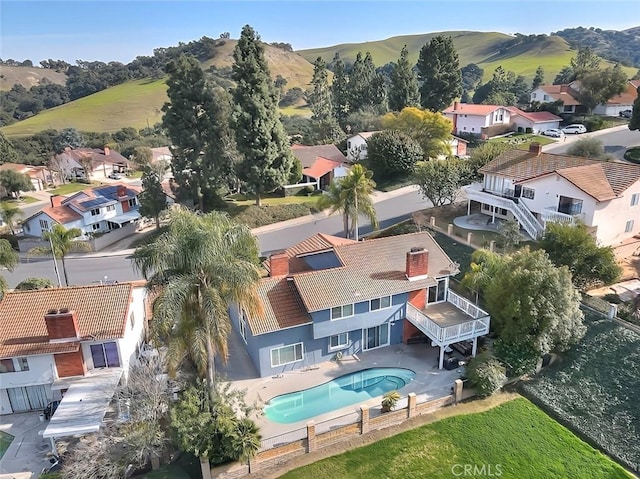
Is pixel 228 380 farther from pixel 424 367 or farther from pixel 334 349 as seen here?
pixel 424 367

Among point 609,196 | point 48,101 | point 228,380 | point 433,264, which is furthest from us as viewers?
point 48,101

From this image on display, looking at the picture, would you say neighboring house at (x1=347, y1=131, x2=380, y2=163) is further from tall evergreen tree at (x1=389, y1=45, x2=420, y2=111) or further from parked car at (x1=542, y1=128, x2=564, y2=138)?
parked car at (x1=542, y1=128, x2=564, y2=138)

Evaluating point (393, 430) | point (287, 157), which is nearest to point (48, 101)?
point (287, 157)

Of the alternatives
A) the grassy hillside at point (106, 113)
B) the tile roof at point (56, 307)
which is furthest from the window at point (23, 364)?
the grassy hillside at point (106, 113)

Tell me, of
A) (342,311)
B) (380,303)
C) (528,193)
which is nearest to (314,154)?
(528,193)

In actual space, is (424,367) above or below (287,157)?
below

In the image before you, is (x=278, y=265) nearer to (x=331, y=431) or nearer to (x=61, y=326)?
(x=331, y=431)
